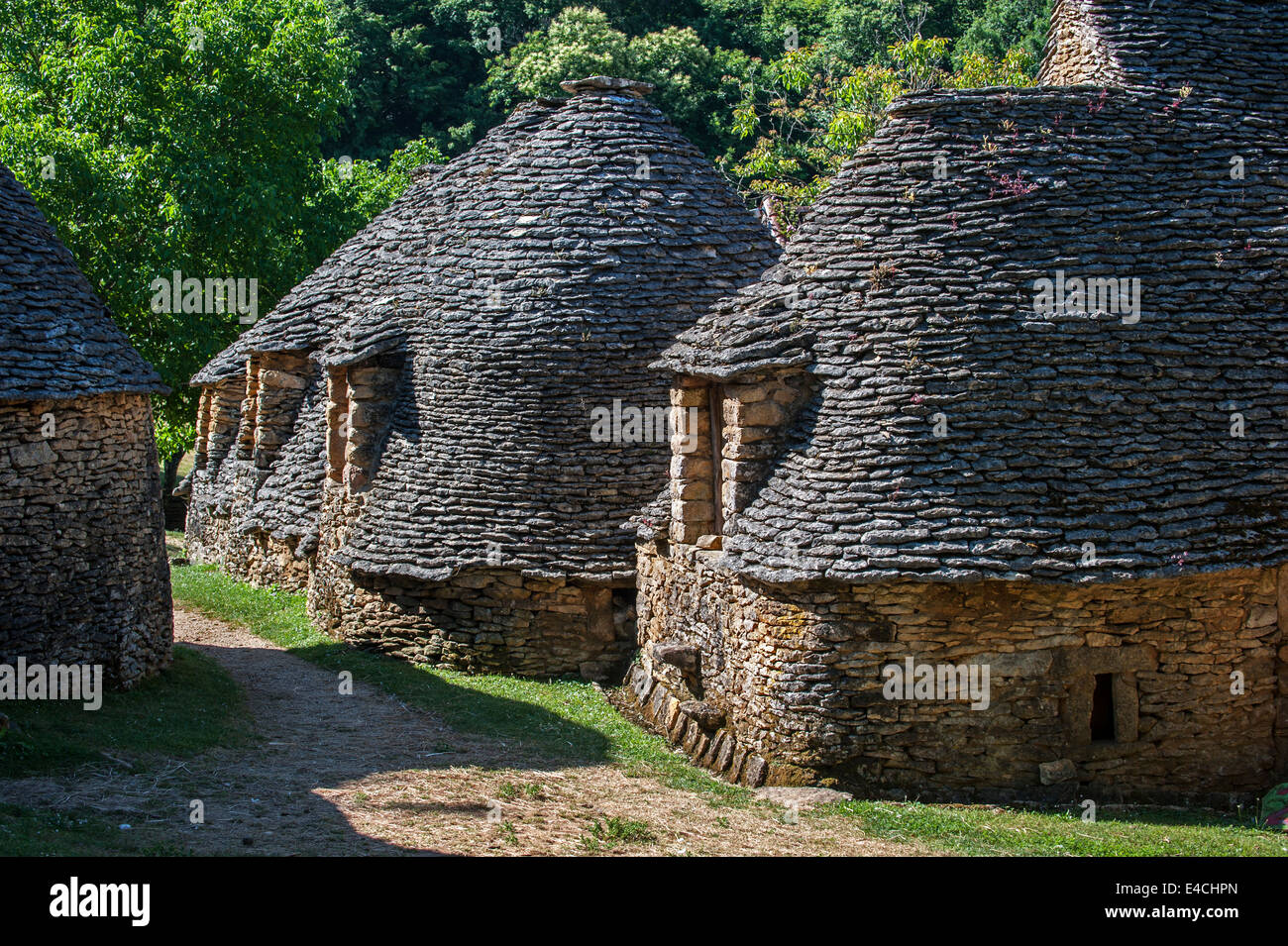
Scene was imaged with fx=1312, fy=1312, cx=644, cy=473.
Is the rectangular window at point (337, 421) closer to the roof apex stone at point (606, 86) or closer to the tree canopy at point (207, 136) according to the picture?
the roof apex stone at point (606, 86)

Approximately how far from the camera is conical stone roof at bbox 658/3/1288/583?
12344 mm

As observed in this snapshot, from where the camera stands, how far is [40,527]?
1345cm

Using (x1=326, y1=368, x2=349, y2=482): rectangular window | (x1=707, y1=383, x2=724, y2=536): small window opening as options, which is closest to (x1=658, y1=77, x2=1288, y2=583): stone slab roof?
(x1=707, y1=383, x2=724, y2=536): small window opening

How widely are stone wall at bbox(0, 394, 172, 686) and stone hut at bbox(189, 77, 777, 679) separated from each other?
137 inches

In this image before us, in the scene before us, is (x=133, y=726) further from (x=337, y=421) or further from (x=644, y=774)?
(x=337, y=421)

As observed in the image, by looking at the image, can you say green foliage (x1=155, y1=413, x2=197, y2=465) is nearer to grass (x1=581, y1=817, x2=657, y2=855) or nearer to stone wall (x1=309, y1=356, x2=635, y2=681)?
stone wall (x1=309, y1=356, x2=635, y2=681)

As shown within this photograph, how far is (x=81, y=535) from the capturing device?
1389cm

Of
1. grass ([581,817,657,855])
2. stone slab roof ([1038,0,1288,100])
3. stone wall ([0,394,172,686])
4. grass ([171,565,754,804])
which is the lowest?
grass ([581,817,657,855])

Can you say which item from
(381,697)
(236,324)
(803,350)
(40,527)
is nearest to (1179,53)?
(803,350)

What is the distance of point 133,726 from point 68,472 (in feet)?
9.02

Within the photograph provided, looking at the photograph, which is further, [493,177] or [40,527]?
[493,177]

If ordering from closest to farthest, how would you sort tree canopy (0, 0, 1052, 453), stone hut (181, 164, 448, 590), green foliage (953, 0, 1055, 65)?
stone hut (181, 164, 448, 590) → tree canopy (0, 0, 1052, 453) → green foliage (953, 0, 1055, 65)

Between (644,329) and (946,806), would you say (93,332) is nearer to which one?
(644,329)

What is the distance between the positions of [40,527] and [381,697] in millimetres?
4676
